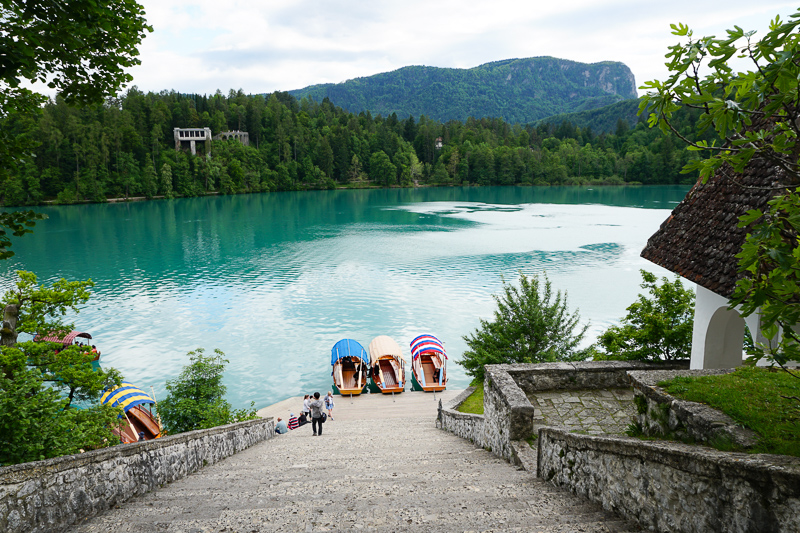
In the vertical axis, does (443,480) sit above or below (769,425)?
below

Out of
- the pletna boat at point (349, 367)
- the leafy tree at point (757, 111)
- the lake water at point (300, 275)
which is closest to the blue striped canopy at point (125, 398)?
the lake water at point (300, 275)

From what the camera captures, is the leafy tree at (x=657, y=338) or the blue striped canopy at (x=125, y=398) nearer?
the leafy tree at (x=657, y=338)

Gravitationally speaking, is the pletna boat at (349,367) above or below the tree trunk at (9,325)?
below

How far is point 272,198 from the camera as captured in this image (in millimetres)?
115125

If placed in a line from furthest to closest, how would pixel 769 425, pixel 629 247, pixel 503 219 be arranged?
pixel 503 219, pixel 629 247, pixel 769 425

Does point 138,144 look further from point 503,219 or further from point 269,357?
point 269,357

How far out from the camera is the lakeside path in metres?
4.30

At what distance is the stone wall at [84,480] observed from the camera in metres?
4.16

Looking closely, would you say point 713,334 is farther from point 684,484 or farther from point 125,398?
point 125,398

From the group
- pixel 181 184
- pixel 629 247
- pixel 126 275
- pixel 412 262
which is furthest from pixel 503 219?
pixel 181 184

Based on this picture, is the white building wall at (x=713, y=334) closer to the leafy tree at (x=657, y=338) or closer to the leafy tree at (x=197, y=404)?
the leafy tree at (x=657, y=338)

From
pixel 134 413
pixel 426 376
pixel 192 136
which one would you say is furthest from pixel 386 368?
pixel 192 136

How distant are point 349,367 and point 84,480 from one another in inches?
780

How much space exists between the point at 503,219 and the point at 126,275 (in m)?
51.7
